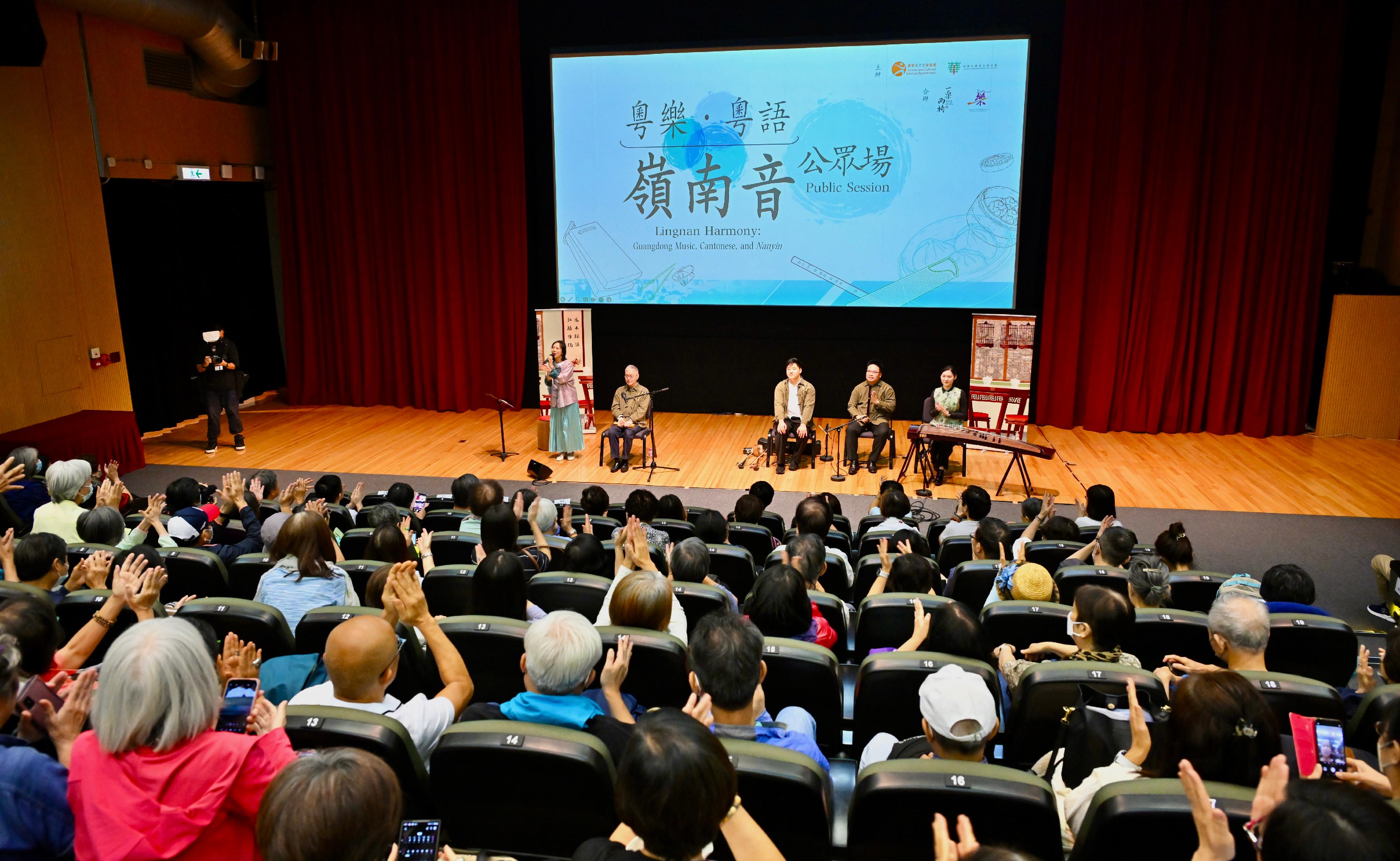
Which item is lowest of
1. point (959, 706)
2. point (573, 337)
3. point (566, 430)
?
point (566, 430)

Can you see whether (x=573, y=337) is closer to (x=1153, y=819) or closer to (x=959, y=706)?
(x=959, y=706)

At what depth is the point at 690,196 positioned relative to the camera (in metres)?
9.91

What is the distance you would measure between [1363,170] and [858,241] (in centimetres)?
496

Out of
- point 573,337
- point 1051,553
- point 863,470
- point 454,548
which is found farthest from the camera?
point 573,337

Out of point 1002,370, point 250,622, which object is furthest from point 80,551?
point 1002,370

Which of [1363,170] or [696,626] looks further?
[1363,170]

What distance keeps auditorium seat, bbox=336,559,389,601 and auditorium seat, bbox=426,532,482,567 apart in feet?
2.29

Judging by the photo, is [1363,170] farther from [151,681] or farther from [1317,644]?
A: [151,681]

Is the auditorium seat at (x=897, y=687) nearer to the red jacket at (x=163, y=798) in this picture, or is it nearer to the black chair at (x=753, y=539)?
the red jacket at (x=163, y=798)

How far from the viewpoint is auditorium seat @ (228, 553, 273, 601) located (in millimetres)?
4109

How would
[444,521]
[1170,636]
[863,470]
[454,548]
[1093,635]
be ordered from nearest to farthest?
[1093,635] → [1170,636] → [454,548] → [444,521] → [863,470]

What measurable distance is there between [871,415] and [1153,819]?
7.05 m

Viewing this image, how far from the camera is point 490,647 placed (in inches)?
118

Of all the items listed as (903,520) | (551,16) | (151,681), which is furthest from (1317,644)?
(551,16)
